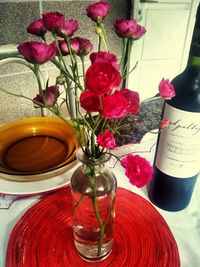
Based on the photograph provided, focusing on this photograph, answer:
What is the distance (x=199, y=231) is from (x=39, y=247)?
0.27m

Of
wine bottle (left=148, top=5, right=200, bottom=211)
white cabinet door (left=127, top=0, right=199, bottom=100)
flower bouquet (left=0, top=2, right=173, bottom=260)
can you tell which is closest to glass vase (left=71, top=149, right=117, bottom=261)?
flower bouquet (left=0, top=2, right=173, bottom=260)

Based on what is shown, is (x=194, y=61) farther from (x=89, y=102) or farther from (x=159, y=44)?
(x=159, y=44)

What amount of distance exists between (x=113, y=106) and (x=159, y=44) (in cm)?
Answer: 152

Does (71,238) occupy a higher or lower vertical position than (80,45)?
lower

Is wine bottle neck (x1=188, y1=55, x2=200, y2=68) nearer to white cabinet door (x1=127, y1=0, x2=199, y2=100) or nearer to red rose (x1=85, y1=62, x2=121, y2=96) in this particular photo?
red rose (x1=85, y1=62, x2=121, y2=96)

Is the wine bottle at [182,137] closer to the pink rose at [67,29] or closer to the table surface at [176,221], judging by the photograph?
the table surface at [176,221]

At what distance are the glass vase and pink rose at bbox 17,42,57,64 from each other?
0.13m

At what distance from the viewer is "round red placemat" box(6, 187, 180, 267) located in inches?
15.3

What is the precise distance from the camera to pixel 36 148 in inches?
24.2

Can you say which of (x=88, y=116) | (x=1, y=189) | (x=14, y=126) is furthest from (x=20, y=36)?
(x=88, y=116)

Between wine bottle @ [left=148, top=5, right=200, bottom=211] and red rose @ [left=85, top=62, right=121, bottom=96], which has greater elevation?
red rose @ [left=85, top=62, right=121, bottom=96]

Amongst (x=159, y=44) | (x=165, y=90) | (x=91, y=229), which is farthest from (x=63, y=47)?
(x=159, y=44)

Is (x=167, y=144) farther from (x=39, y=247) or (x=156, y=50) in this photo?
(x=156, y=50)

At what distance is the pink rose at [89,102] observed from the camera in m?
0.26
